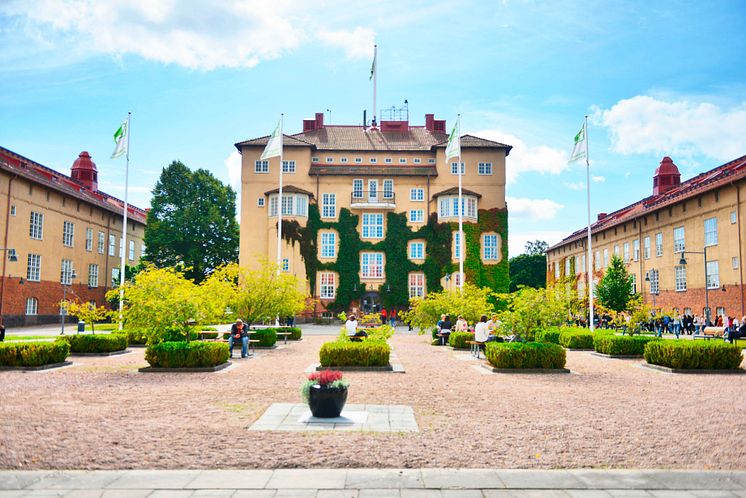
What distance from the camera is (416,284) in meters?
56.9

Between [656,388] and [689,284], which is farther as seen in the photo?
[689,284]

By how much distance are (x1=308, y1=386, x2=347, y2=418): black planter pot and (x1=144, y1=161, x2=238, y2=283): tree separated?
4994 cm

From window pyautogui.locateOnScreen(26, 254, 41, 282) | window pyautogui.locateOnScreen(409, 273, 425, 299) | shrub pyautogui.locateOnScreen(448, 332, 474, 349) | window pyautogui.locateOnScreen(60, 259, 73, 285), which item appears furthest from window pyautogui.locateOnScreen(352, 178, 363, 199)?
shrub pyautogui.locateOnScreen(448, 332, 474, 349)

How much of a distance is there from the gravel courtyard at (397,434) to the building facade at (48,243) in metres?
26.4

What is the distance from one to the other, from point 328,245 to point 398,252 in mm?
6669

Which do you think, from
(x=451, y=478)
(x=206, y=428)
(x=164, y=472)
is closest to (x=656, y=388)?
(x=451, y=478)

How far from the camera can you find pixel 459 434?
9344 mm

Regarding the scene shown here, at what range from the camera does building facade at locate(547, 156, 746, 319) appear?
40.9 meters

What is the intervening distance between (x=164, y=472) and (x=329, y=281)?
1948 inches

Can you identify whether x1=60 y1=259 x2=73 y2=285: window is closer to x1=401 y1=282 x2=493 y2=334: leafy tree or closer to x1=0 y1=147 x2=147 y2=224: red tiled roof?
x1=0 y1=147 x2=147 y2=224: red tiled roof

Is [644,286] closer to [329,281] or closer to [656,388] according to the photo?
[329,281]

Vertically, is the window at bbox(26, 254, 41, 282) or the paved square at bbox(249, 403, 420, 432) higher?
the window at bbox(26, 254, 41, 282)

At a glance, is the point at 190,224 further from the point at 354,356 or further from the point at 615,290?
the point at 354,356

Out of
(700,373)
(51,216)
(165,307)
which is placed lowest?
(700,373)
